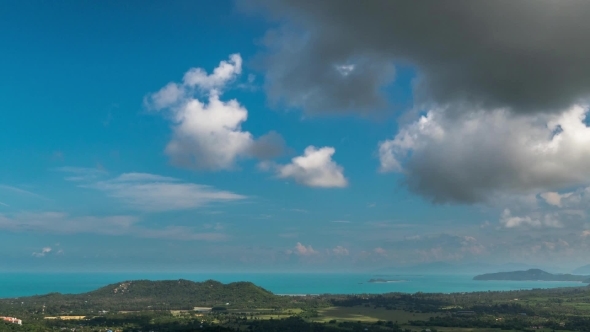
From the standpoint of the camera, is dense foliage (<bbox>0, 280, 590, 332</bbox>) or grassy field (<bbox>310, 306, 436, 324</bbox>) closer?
dense foliage (<bbox>0, 280, 590, 332</bbox>)

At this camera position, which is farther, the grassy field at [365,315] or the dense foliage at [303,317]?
the grassy field at [365,315]

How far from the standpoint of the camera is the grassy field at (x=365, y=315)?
150 meters

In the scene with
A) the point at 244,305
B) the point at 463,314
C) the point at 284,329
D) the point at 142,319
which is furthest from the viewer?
the point at 244,305

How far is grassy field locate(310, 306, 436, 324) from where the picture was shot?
15050cm

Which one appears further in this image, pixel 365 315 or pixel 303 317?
pixel 365 315

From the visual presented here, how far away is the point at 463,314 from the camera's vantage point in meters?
162

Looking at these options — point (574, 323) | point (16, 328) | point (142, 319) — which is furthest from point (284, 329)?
point (574, 323)

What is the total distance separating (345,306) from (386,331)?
7782cm

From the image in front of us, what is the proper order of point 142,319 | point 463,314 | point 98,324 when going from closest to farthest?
point 98,324 < point 142,319 < point 463,314

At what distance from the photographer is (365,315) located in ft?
536

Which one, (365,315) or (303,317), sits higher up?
(303,317)

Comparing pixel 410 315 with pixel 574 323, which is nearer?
pixel 574 323

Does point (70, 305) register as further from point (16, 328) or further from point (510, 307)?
point (510, 307)

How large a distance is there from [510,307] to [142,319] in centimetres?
13600
